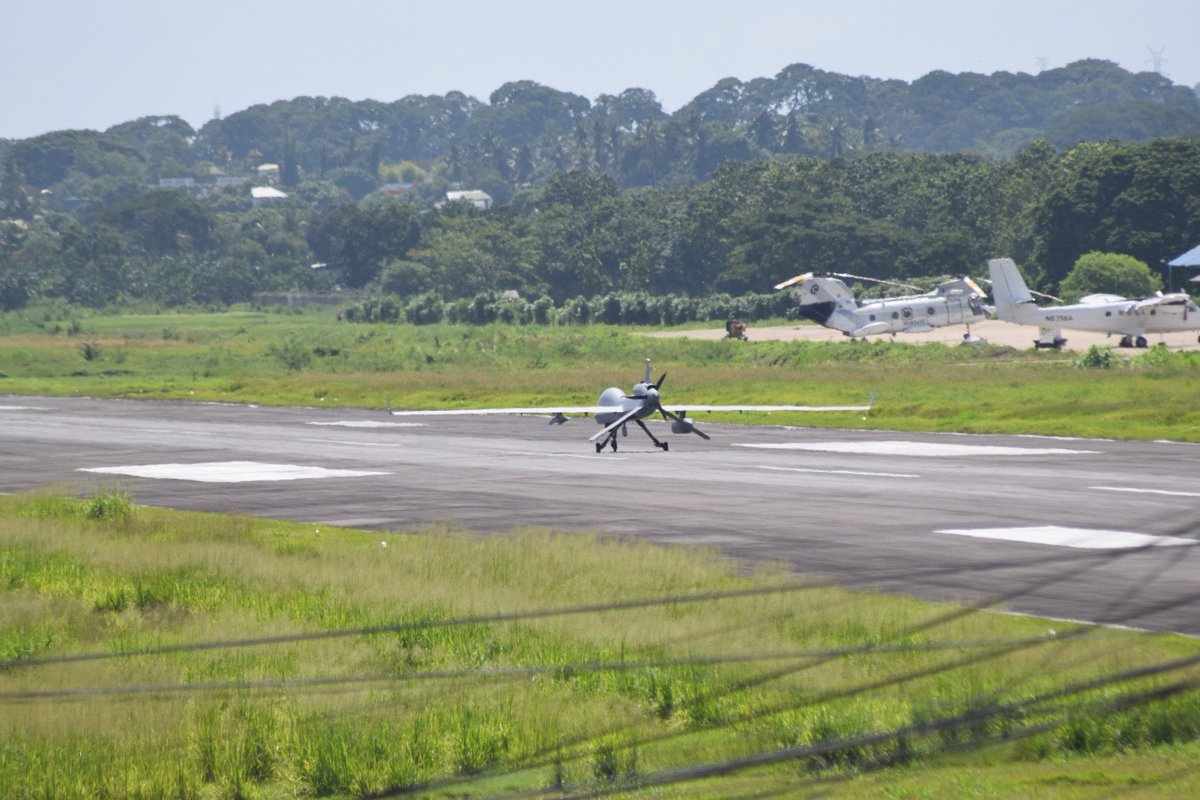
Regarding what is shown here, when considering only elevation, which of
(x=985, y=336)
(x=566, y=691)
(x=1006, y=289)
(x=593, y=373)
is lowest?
(x=566, y=691)

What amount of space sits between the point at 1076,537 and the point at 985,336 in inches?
3122

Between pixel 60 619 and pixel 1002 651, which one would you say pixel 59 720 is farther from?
pixel 1002 651

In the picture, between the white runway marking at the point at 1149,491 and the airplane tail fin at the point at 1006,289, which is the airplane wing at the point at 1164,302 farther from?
the white runway marking at the point at 1149,491

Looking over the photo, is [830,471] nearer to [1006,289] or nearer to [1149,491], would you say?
[1149,491]

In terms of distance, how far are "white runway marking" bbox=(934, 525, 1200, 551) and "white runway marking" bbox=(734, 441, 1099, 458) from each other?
15472 mm

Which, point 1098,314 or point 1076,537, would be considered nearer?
point 1076,537

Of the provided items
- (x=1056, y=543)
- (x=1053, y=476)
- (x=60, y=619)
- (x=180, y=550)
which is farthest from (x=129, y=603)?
(x=1053, y=476)

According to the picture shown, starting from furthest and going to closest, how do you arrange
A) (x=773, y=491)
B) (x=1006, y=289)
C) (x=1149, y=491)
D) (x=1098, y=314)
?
1. (x=1006, y=289)
2. (x=1098, y=314)
3. (x=773, y=491)
4. (x=1149, y=491)

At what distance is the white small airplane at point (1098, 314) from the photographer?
275ft

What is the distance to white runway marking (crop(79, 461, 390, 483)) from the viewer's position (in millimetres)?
41812

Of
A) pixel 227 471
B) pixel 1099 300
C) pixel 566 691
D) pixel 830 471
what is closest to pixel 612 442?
pixel 830 471

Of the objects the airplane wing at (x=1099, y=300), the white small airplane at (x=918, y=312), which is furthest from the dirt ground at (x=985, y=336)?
the airplane wing at (x=1099, y=300)

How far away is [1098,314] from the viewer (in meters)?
85.8

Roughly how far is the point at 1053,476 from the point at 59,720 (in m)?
26.7
